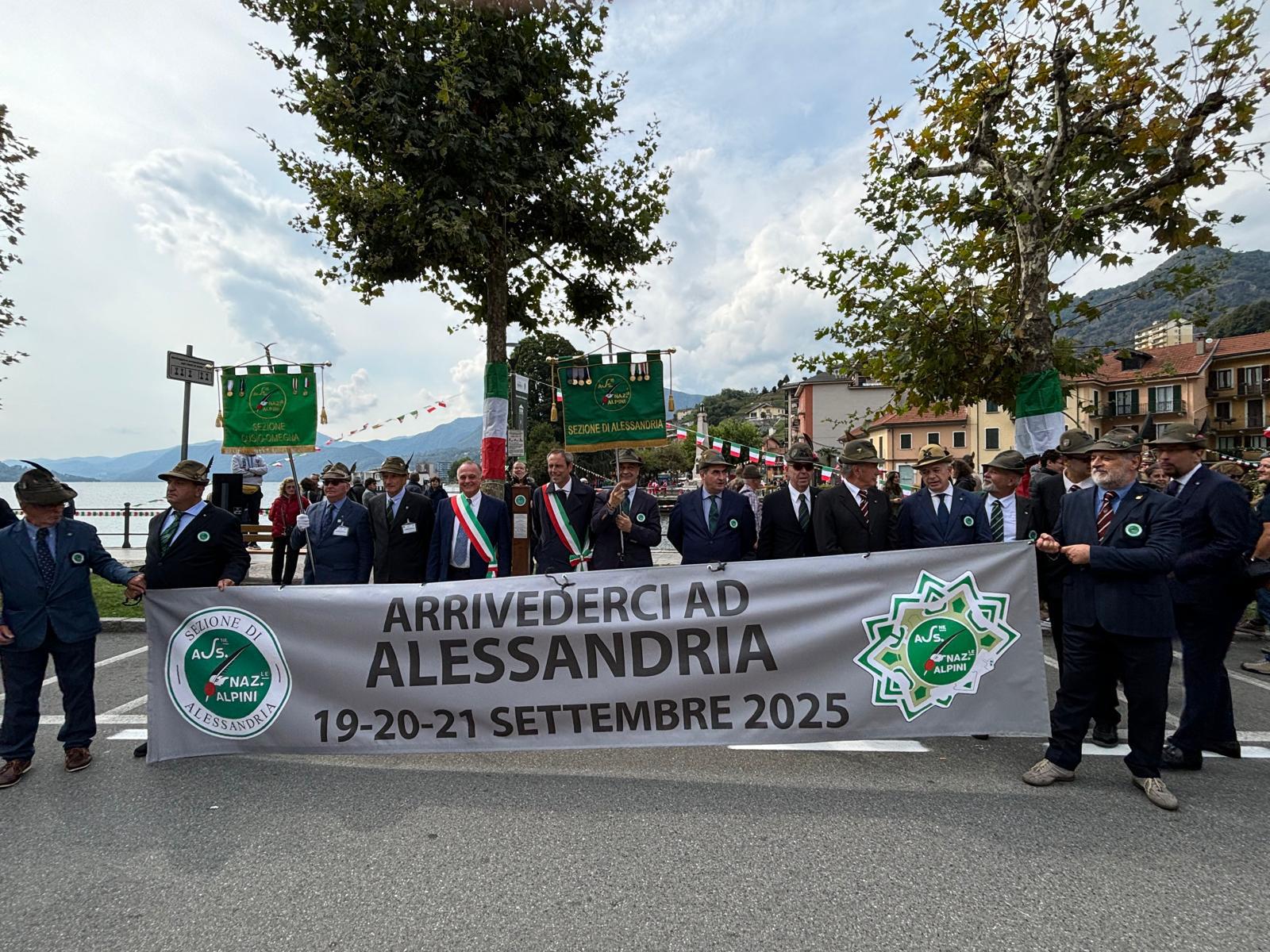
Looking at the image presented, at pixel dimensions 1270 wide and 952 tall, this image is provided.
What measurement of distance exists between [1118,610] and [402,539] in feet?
16.5

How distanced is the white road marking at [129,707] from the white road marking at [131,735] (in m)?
0.54

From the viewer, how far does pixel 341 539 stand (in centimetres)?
559

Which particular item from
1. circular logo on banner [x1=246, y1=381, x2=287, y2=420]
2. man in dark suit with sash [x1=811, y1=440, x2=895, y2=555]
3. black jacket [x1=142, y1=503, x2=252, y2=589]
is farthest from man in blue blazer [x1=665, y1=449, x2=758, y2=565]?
circular logo on banner [x1=246, y1=381, x2=287, y2=420]

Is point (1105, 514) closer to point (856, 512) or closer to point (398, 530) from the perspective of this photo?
point (856, 512)

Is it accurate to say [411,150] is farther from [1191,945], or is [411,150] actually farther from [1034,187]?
[1191,945]

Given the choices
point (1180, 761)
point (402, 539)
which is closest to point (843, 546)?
point (1180, 761)

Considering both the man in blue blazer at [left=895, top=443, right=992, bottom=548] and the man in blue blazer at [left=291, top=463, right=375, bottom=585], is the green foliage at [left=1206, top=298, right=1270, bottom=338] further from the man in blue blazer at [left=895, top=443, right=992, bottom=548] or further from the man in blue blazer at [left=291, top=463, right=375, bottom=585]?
the man in blue blazer at [left=291, top=463, right=375, bottom=585]

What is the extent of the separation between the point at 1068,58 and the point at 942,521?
711 centimetres

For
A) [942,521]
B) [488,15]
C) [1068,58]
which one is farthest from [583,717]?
[1068,58]

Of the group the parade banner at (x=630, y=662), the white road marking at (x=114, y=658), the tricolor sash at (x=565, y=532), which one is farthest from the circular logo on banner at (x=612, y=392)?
the white road marking at (x=114, y=658)

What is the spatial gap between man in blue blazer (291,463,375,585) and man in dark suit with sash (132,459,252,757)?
0.99 meters

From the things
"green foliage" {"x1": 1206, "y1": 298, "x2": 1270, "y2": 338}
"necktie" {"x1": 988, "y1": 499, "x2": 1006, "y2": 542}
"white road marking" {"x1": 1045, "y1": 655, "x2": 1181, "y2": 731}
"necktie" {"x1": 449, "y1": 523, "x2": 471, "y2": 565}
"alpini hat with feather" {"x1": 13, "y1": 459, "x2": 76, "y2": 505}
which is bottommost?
"white road marking" {"x1": 1045, "y1": 655, "x2": 1181, "y2": 731}

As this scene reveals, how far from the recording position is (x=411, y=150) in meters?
8.30

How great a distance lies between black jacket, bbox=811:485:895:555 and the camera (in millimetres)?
4984
